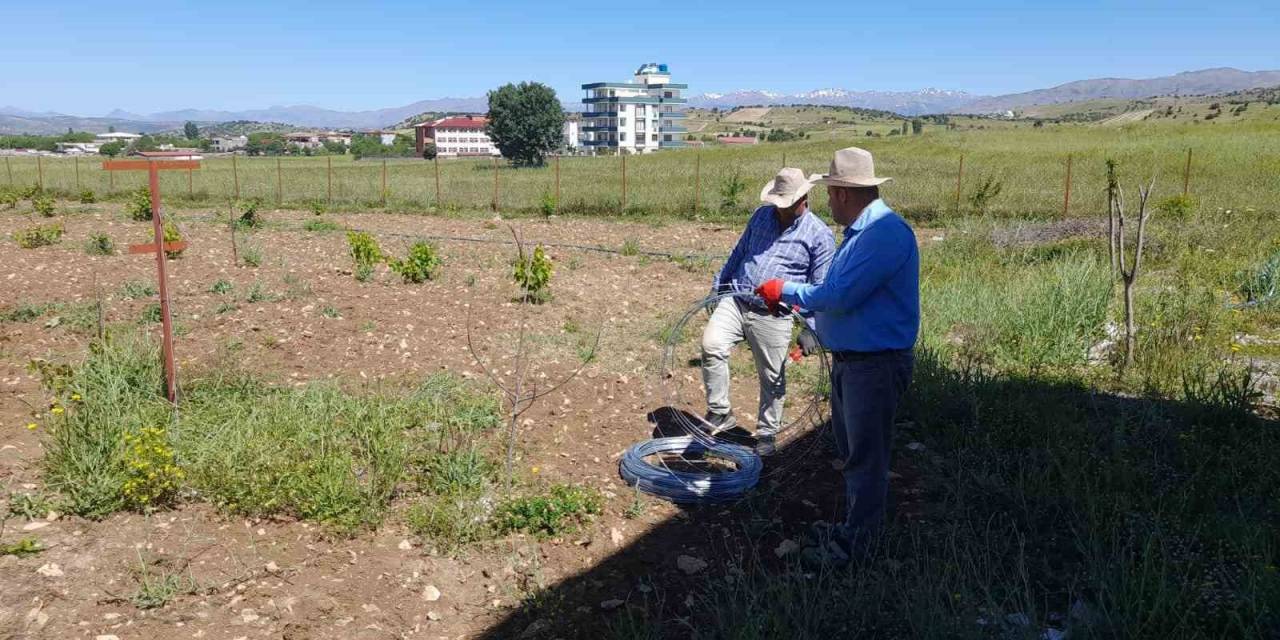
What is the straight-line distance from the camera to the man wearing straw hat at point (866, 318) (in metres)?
3.37

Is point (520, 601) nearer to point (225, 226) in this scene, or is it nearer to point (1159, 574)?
point (1159, 574)

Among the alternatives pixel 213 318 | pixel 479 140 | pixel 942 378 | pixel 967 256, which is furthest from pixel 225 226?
pixel 479 140

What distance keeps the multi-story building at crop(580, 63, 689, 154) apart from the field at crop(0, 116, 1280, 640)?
372 ft

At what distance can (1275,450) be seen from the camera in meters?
4.21

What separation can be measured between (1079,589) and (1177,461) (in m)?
1.42

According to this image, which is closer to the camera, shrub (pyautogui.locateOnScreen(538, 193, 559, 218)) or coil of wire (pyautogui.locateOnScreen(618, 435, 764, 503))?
coil of wire (pyautogui.locateOnScreen(618, 435, 764, 503))

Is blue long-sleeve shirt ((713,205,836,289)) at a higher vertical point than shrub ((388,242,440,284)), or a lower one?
higher

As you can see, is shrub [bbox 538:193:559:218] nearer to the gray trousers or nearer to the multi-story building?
the gray trousers

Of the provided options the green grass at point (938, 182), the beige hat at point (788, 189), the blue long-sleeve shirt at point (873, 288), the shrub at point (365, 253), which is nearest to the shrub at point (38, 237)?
the green grass at point (938, 182)

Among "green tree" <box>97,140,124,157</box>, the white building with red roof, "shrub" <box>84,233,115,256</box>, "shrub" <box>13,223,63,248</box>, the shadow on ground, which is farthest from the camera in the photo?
the white building with red roof

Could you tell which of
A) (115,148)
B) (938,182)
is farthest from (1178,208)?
(115,148)

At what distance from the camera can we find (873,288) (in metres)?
3.36

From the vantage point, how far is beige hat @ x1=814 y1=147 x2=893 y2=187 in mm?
3488

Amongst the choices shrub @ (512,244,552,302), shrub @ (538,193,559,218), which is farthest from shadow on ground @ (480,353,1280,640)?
shrub @ (538,193,559,218)
